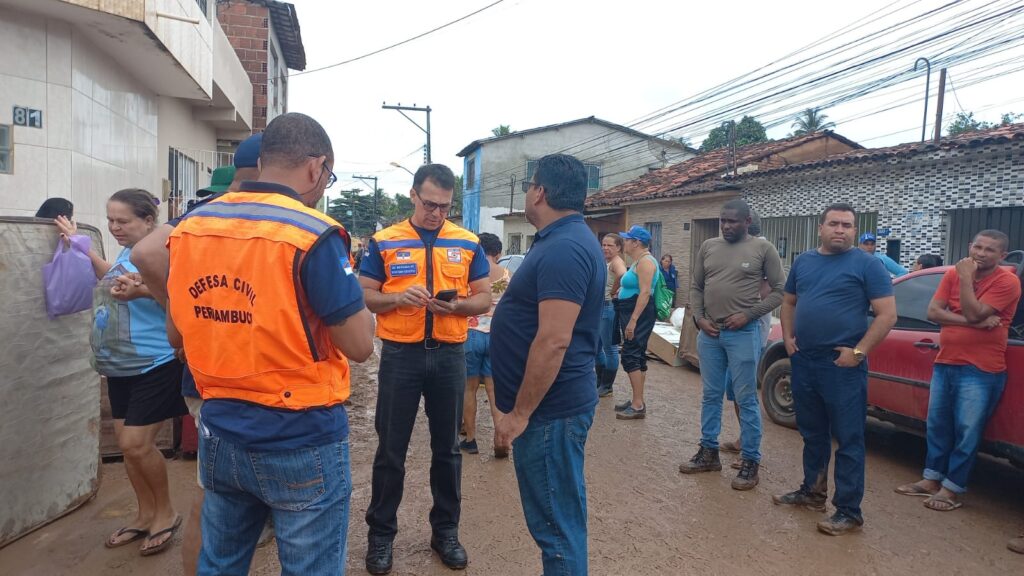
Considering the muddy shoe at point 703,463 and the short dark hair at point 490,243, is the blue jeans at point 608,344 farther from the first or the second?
the muddy shoe at point 703,463

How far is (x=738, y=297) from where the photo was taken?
4551mm

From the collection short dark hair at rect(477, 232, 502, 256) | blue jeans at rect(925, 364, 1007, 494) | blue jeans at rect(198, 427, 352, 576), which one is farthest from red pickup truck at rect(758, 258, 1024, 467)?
blue jeans at rect(198, 427, 352, 576)

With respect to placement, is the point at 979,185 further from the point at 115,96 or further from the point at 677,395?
the point at 115,96

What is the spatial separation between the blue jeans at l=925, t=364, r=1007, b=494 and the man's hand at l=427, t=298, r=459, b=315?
3480 mm

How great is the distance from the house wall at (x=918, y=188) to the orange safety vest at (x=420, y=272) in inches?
362

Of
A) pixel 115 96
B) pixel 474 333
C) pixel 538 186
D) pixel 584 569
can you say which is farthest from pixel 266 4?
pixel 584 569

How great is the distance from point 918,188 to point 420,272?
33.4ft

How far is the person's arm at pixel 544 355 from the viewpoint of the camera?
2293mm

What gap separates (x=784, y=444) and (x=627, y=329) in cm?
179

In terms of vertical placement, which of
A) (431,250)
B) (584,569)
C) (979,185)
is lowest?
(584,569)

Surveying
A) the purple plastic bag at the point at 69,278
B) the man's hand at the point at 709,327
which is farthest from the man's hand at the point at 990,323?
the purple plastic bag at the point at 69,278

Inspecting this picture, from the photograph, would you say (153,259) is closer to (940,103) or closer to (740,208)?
(740,208)

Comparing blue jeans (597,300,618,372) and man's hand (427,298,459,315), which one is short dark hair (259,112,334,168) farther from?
blue jeans (597,300,618,372)

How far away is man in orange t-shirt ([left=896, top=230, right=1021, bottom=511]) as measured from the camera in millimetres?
4125
